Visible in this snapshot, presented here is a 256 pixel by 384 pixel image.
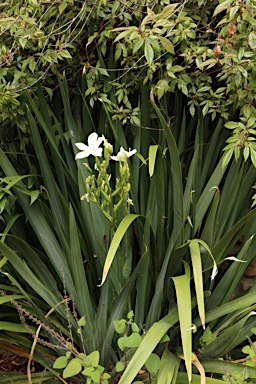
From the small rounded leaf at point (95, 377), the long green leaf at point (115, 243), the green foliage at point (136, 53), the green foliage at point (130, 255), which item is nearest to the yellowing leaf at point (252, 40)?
the green foliage at point (136, 53)

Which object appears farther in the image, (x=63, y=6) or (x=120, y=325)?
(x=63, y=6)

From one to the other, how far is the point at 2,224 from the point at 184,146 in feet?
2.94

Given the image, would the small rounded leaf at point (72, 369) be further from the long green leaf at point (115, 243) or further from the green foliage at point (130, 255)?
the long green leaf at point (115, 243)

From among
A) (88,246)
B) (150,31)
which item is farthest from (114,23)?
(88,246)

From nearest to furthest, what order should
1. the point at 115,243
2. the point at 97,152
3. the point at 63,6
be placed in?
the point at 115,243
the point at 97,152
the point at 63,6

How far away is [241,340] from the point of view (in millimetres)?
2045

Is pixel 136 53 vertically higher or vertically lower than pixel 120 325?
higher

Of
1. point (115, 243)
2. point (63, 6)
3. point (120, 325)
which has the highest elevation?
point (63, 6)

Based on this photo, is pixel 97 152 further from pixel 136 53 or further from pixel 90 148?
pixel 136 53

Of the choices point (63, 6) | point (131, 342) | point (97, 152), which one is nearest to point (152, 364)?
point (131, 342)

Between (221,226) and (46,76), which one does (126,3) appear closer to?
(46,76)

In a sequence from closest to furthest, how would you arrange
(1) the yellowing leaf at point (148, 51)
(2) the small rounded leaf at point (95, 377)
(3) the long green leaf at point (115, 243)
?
(3) the long green leaf at point (115, 243), (2) the small rounded leaf at point (95, 377), (1) the yellowing leaf at point (148, 51)

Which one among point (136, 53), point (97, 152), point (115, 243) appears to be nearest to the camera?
point (115, 243)

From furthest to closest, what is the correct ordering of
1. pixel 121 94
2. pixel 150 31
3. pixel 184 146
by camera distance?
pixel 184 146 < pixel 121 94 < pixel 150 31
